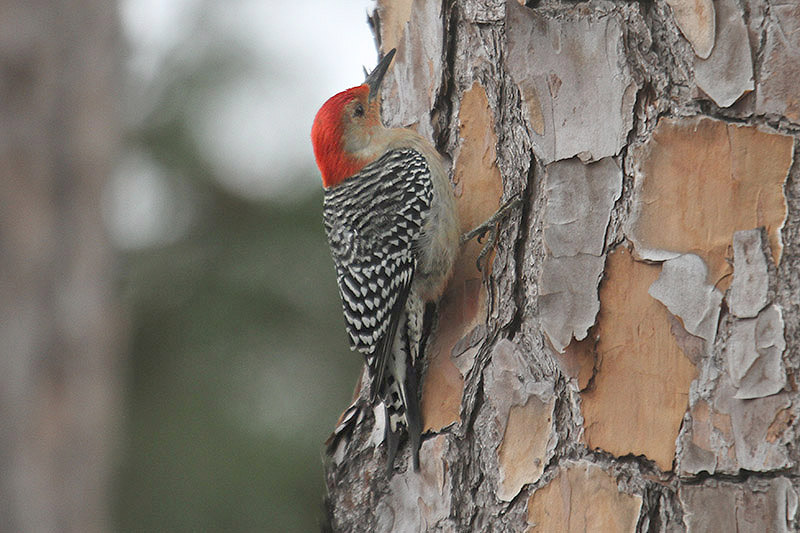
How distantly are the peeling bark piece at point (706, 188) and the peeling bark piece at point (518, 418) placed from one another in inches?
16.9

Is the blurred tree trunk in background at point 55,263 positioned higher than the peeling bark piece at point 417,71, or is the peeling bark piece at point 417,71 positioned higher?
the peeling bark piece at point 417,71

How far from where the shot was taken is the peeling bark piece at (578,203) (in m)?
2.07

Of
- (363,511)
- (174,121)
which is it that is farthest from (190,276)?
(363,511)

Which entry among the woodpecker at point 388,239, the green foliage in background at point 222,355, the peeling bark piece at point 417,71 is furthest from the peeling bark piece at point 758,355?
the green foliage in background at point 222,355

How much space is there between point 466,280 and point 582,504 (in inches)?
31.8

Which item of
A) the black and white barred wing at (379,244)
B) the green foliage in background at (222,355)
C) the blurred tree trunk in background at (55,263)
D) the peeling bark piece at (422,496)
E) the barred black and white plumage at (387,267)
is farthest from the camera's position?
the green foliage in background at (222,355)

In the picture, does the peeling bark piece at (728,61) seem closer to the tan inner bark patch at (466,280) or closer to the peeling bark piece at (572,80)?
the peeling bark piece at (572,80)

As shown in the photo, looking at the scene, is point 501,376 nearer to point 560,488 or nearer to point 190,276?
point 560,488

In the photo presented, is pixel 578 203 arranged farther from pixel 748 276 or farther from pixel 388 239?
pixel 388 239

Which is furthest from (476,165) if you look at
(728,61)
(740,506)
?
(740,506)

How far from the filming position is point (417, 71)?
8.97 feet

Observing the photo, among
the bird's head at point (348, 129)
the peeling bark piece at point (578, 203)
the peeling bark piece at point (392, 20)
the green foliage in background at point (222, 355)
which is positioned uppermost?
the peeling bark piece at point (392, 20)

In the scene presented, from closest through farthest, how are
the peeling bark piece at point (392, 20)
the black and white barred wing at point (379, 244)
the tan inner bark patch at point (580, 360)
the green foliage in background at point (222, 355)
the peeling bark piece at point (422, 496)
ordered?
the tan inner bark patch at point (580, 360)
the peeling bark piece at point (422, 496)
the black and white barred wing at point (379, 244)
the peeling bark piece at point (392, 20)
the green foliage in background at point (222, 355)

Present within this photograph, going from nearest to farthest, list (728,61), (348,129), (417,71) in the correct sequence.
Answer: (728,61)
(417,71)
(348,129)
